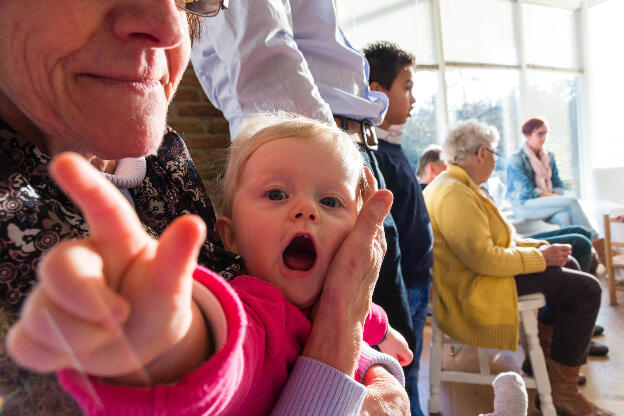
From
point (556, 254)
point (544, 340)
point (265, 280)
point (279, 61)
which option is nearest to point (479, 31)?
point (556, 254)

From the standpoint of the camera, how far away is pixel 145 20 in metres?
0.42

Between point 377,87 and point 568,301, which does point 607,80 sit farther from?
point 377,87

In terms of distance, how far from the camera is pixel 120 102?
0.44 metres

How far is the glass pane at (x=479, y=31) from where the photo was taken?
18.7ft

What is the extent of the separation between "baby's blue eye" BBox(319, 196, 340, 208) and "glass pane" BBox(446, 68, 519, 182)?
5434 mm

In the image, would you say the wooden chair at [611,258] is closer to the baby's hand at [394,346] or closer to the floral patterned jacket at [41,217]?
the baby's hand at [394,346]

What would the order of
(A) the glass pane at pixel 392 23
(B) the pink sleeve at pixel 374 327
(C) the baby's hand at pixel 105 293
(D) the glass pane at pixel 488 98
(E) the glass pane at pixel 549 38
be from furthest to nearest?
(E) the glass pane at pixel 549 38
(D) the glass pane at pixel 488 98
(A) the glass pane at pixel 392 23
(B) the pink sleeve at pixel 374 327
(C) the baby's hand at pixel 105 293

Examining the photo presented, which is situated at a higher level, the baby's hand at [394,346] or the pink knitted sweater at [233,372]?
the pink knitted sweater at [233,372]

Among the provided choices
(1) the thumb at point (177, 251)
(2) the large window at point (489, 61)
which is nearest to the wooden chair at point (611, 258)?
(2) the large window at point (489, 61)

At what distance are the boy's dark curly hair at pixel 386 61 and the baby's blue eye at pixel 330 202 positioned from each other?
1.55m

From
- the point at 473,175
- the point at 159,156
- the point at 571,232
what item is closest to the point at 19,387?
the point at 159,156

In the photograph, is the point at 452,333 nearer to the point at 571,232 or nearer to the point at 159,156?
the point at 571,232

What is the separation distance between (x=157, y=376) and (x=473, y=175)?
2.46 metres

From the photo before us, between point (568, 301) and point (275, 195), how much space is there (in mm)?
2052
